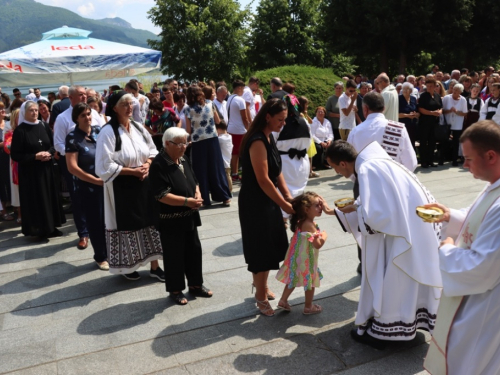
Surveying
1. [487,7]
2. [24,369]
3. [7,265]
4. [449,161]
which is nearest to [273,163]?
[24,369]

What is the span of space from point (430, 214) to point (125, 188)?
126 inches

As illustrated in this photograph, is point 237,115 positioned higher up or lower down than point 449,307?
higher up

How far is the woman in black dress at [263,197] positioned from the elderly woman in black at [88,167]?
2.10 m

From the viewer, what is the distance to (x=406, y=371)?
140 inches

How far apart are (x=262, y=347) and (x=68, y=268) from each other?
3.00 meters

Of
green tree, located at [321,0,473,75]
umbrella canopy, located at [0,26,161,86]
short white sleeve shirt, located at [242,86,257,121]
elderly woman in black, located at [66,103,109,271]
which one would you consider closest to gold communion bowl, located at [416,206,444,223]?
elderly woman in black, located at [66,103,109,271]

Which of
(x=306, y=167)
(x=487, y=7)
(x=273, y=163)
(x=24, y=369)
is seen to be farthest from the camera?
(x=487, y=7)

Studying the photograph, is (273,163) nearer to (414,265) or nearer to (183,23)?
(414,265)

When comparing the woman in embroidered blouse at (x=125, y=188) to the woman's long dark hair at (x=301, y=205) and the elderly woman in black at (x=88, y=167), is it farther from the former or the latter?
the woman's long dark hair at (x=301, y=205)

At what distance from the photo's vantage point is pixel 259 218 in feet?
13.9

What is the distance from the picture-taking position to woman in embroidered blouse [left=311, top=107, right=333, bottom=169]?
1066 centimetres

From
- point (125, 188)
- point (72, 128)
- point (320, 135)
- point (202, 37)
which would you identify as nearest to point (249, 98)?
point (320, 135)

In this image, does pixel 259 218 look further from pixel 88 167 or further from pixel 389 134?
pixel 88 167

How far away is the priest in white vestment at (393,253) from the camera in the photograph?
3531mm
